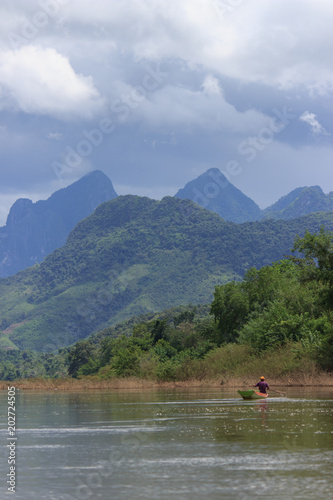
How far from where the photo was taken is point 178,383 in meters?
70.8

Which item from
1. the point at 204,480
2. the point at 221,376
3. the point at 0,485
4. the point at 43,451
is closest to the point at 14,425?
the point at 43,451

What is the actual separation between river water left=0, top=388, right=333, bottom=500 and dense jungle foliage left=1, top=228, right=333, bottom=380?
26731 mm

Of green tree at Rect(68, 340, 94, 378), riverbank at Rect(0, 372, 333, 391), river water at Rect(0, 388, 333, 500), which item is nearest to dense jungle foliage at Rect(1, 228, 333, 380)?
riverbank at Rect(0, 372, 333, 391)

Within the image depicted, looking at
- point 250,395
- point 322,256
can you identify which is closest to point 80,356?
point 322,256

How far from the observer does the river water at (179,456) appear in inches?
559

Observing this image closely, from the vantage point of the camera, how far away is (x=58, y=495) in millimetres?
14047

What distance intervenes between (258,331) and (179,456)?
52269 mm

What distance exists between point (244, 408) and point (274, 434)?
41.7 ft

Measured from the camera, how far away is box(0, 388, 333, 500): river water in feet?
46.6

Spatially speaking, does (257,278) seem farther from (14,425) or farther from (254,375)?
(14,425)

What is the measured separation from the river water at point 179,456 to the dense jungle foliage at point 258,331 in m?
26.7

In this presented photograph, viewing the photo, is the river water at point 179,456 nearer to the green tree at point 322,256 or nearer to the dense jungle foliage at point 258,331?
the green tree at point 322,256

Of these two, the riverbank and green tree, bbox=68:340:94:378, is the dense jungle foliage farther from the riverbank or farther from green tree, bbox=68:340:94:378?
green tree, bbox=68:340:94:378

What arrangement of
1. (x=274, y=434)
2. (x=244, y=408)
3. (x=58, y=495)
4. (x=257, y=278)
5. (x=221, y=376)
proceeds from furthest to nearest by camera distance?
1. (x=257, y=278)
2. (x=221, y=376)
3. (x=244, y=408)
4. (x=274, y=434)
5. (x=58, y=495)
